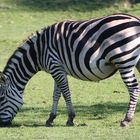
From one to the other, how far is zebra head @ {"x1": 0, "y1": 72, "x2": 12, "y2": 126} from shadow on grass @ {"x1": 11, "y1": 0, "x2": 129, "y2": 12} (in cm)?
2218

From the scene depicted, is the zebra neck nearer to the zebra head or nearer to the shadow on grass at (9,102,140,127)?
the zebra head

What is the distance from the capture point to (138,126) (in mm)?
11398

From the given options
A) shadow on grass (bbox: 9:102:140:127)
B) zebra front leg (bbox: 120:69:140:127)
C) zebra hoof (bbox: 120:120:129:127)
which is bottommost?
zebra hoof (bbox: 120:120:129:127)

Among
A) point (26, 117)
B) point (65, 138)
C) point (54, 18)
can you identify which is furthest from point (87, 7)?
point (65, 138)

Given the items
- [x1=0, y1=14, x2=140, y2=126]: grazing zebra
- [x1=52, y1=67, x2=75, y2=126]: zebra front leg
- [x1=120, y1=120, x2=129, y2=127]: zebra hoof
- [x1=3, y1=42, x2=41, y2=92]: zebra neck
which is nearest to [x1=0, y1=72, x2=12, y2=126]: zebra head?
[x1=0, y1=14, x2=140, y2=126]: grazing zebra

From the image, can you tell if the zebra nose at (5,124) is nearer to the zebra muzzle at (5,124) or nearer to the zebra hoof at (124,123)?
the zebra muzzle at (5,124)

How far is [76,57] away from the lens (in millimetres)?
11898

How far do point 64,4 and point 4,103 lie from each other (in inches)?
916

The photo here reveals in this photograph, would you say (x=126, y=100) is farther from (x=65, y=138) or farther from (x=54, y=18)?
(x=54, y=18)

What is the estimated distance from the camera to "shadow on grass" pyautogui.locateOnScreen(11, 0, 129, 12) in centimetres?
3459

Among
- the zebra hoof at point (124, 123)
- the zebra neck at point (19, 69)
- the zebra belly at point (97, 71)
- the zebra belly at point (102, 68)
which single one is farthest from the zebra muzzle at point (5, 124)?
the zebra hoof at point (124, 123)

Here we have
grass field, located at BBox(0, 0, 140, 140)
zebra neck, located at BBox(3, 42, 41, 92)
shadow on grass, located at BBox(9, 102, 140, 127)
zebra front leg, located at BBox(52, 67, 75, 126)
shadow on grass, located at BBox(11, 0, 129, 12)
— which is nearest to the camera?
grass field, located at BBox(0, 0, 140, 140)

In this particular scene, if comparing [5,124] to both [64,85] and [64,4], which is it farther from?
[64,4]

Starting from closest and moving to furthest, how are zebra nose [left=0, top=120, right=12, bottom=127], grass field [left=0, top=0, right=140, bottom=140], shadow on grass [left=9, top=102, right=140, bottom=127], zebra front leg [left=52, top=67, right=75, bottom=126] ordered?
1. grass field [left=0, top=0, right=140, bottom=140]
2. zebra front leg [left=52, top=67, right=75, bottom=126]
3. zebra nose [left=0, top=120, right=12, bottom=127]
4. shadow on grass [left=9, top=102, right=140, bottom=127]
